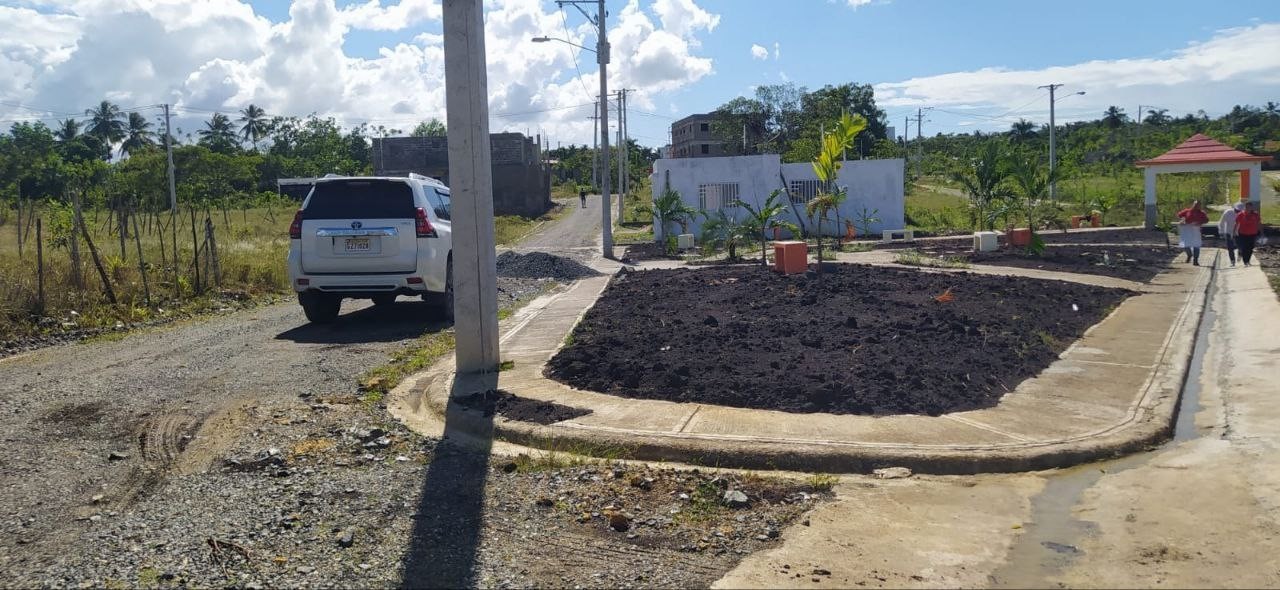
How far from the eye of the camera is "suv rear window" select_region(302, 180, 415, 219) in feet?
38.0

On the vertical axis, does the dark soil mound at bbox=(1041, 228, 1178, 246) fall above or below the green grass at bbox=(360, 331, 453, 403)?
above

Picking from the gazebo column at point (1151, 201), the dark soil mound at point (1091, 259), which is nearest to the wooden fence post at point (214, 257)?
the dark soil mound at point (1091, 259)

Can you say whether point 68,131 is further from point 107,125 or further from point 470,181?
point 470,181

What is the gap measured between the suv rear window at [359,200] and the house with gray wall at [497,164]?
50.1m

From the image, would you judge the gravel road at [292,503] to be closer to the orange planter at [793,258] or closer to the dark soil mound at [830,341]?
the dark soil mound at [830,341]

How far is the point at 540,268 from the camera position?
2108cm

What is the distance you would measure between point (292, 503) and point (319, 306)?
24.0ft

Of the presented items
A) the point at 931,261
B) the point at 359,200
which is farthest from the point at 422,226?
the point at 931,261

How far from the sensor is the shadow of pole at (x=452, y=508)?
4277mm

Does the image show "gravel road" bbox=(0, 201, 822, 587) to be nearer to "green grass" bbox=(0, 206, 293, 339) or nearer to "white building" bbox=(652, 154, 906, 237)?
"green grass" bbox=(0, 206, 293, 339)

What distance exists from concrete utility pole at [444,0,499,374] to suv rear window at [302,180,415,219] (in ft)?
12.1

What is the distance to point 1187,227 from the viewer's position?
2053cm

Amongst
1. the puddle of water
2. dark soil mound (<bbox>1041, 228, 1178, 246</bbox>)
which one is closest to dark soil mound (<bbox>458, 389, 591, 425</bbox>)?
the puddle of water

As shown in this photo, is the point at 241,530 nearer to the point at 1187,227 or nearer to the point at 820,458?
the point at 820,458
